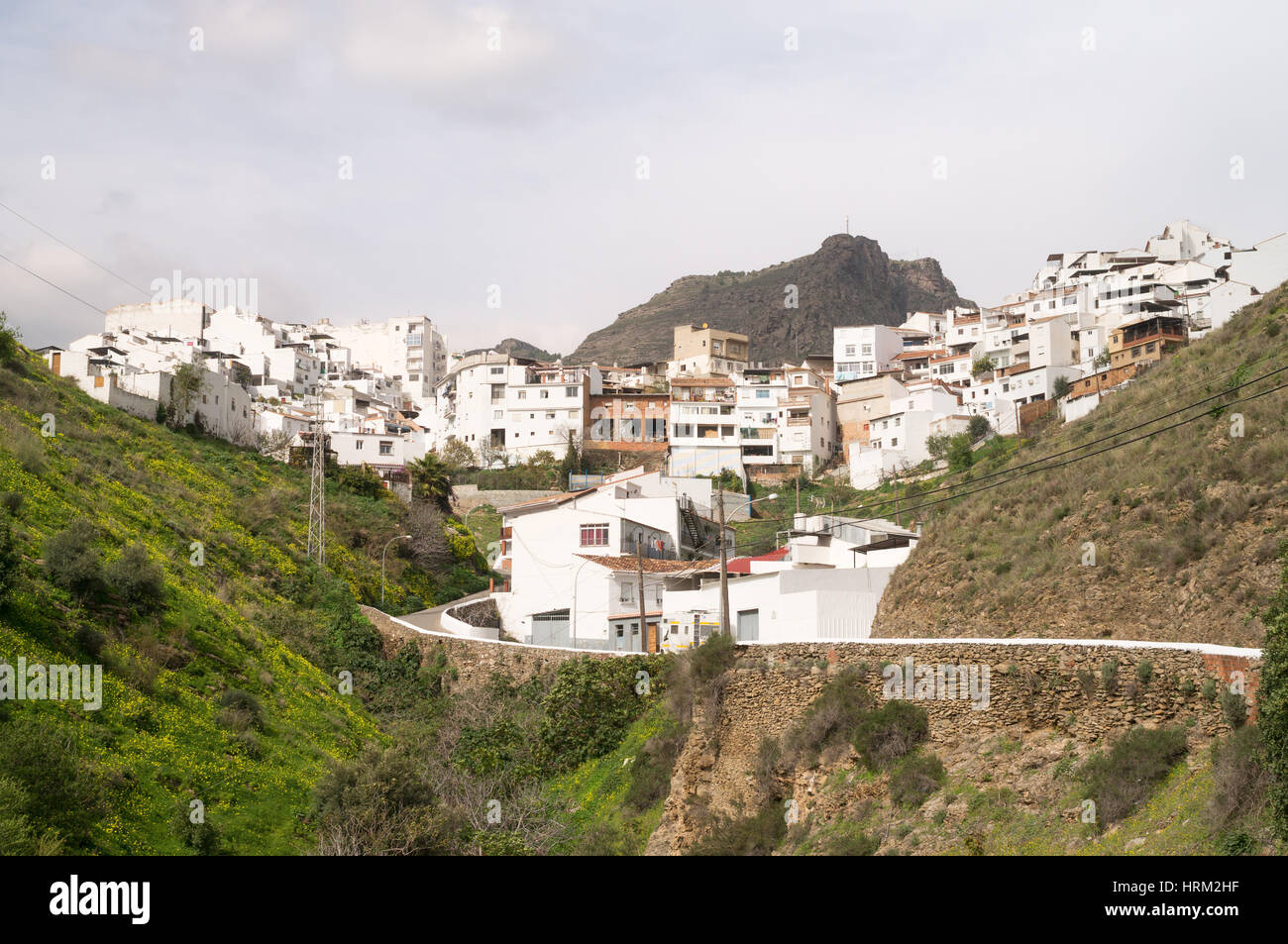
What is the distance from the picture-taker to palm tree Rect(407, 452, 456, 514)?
61.4 meters

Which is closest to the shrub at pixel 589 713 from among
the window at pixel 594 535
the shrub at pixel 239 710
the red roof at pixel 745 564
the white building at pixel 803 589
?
the white building at pixel 803 589

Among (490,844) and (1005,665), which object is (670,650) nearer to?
(490,844)

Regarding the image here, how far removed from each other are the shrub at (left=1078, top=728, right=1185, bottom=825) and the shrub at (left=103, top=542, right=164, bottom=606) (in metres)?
21.1

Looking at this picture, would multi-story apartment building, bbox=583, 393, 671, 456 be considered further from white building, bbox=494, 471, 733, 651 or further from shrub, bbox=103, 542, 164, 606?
shrub, bbox=103, 542, 164, 606

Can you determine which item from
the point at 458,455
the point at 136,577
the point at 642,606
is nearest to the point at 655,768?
the point at 642,606

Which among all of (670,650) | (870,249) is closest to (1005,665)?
(670,650)

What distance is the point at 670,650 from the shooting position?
31.1 metres

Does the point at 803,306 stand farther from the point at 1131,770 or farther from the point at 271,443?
the point at 1131,770

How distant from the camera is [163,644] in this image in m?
26.2

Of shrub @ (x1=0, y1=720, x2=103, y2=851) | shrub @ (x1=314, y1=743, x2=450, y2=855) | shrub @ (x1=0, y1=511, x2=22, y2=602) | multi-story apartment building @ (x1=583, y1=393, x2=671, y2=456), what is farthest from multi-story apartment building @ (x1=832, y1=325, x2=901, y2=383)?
shrub @ (x1=0, y1=720, x2=103, y2=851)

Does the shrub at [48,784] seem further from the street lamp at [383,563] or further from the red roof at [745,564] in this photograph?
the street lamp at [383,563]

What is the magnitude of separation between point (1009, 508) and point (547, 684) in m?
14.7

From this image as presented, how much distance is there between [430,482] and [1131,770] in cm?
5014

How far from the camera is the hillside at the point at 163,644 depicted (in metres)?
19.4
